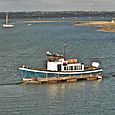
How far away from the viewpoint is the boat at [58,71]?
55.3 meters

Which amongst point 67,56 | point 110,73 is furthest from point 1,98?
point 67,56

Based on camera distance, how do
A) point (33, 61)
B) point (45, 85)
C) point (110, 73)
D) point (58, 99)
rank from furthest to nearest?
point (33, 61), point (110, 73), point (45, 85), point (58, 99)

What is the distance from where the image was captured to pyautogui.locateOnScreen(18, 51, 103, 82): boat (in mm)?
55281

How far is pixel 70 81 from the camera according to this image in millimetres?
56438

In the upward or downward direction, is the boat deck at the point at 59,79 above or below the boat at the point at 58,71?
below

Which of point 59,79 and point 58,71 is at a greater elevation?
point 58,71

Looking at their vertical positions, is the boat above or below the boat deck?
above

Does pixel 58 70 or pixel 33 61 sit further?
pixel 33 61

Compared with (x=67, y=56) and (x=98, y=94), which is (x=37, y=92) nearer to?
(x=98, y=94)

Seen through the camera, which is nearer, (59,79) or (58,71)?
(59,79)

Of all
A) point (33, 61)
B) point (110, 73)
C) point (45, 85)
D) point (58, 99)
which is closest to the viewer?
point (58, 99)

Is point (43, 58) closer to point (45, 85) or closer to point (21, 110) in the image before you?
point (45, 85)

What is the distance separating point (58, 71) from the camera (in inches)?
2210

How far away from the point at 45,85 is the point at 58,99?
278 inches
